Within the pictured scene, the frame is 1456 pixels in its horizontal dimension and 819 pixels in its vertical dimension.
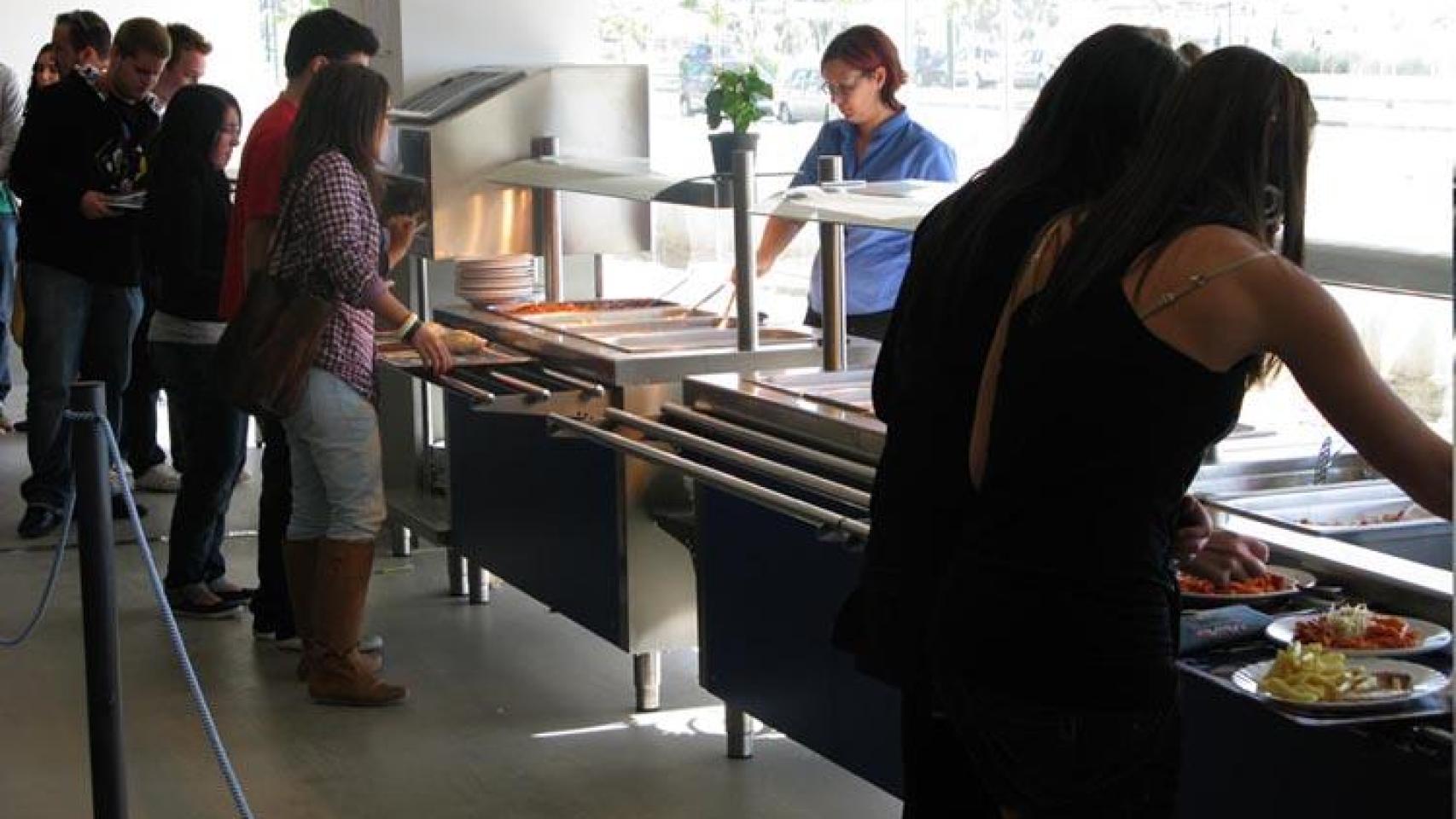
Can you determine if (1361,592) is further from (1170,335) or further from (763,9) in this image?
(763,9)

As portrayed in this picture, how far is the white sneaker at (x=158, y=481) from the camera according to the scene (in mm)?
6852

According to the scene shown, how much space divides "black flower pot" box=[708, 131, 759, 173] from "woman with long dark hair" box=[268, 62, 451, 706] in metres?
0.92

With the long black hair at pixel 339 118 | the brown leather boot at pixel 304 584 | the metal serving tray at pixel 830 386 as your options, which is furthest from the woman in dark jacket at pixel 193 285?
the metal serving tray at pixel 830 386

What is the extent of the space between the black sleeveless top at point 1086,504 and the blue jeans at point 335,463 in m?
2.49

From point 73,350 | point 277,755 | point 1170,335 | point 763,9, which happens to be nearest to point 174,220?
point 73,350

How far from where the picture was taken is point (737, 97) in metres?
5.09

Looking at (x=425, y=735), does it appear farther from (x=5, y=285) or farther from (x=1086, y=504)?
(x=5, y=285)

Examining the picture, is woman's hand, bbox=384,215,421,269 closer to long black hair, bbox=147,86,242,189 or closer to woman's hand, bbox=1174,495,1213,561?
long black hair, bbox=147,86,242,189

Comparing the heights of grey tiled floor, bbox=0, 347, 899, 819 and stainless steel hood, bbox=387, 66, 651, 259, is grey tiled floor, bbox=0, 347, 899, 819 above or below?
below

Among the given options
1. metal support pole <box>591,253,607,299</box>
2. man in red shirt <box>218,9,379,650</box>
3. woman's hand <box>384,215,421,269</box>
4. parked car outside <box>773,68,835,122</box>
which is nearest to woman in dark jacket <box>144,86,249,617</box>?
man in red shirt <box>218,9,379,650</box>

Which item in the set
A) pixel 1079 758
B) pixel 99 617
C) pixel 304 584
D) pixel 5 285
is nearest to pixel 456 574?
pixel 304 584

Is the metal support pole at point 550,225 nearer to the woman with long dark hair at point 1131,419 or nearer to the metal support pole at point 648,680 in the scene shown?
the metal support pole at point 648,680

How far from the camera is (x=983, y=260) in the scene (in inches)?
84.0

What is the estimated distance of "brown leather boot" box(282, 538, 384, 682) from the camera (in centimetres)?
456
